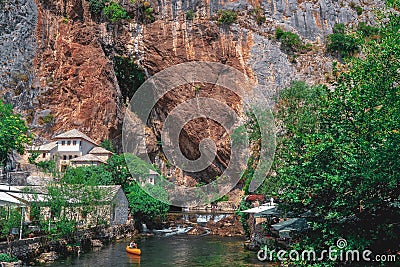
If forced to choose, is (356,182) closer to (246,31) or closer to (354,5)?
(246,31)

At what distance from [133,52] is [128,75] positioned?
4005mm

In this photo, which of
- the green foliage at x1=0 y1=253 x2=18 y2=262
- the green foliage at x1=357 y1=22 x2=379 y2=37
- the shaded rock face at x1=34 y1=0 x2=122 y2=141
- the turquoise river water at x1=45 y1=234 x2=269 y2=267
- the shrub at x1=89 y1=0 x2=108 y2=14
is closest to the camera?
the green foliage at x1=0 y1=253 x2=18 y2=262

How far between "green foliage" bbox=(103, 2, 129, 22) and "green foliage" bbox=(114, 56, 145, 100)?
5740mm

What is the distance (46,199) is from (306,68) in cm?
4283

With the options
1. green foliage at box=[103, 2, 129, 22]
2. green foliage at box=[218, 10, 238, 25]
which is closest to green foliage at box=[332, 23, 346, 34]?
green foliage at box=[218, 10, 238, 25]

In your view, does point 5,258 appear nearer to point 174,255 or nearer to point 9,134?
point 174,255

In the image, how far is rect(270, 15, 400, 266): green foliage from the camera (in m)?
14.9

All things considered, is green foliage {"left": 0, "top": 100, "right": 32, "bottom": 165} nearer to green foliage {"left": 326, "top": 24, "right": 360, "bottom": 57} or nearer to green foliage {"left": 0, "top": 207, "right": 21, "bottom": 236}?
green foliage {"left": 0, "top": 207, "right": 21, "bottom": 236}

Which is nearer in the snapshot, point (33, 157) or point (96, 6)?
point (33, 157)

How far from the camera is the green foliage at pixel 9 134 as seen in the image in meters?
43.5

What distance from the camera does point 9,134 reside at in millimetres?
44469

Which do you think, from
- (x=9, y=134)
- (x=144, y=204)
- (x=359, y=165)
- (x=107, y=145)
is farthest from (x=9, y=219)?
(x=107, y=145)

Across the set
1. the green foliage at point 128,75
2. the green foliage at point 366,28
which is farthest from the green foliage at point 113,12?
the green foliage at point 366,28

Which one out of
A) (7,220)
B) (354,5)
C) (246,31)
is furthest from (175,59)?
(7,220)
